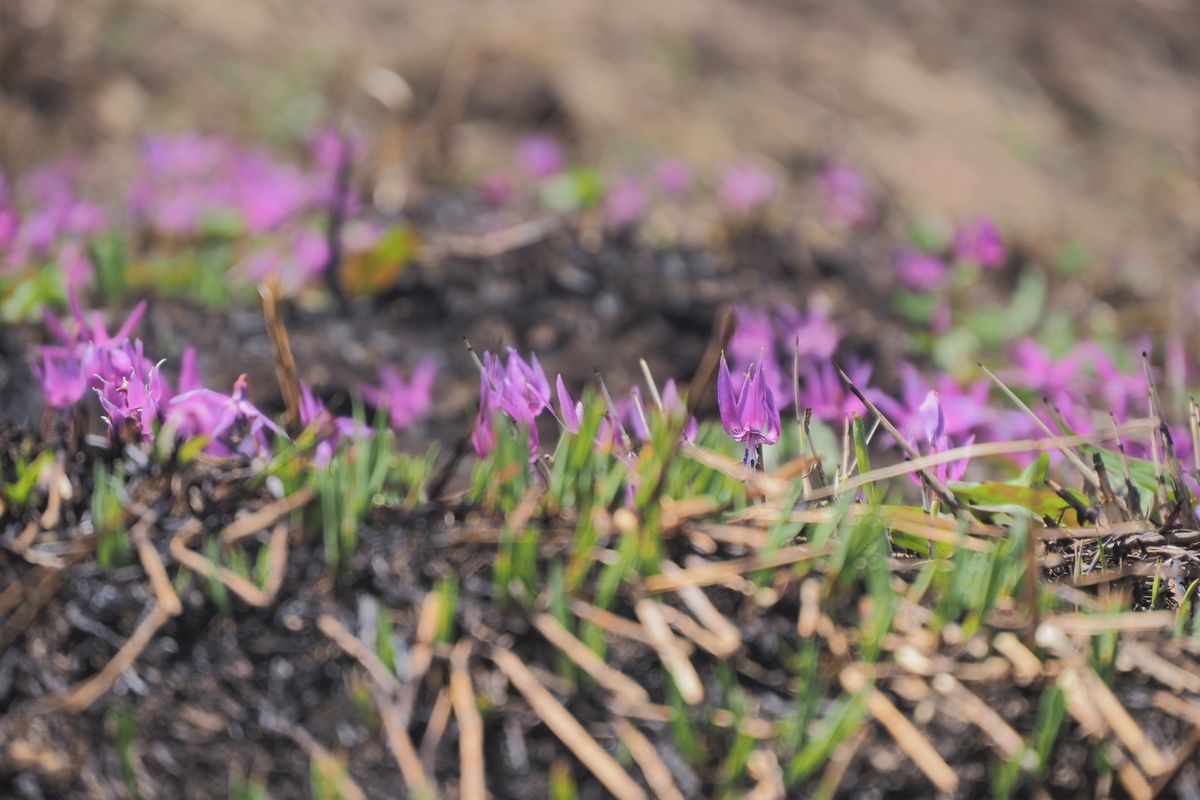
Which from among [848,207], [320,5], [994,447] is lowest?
[848,207]

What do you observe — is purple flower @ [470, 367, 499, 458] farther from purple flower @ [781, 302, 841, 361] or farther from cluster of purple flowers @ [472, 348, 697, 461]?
purple flower @ [781, 302, 841, 361]

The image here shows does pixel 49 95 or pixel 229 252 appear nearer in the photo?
pixel 229 252

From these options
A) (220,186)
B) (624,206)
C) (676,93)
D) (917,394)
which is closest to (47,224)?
(220,186)

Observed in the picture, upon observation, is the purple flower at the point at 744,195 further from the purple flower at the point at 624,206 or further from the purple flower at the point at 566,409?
the purple flower at the point at 566,409

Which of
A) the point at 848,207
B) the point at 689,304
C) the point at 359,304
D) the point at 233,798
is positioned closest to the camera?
the point at 233,798

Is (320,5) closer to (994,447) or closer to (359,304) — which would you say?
(359,304)

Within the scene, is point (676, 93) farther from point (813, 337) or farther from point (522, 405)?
point (522, 405)

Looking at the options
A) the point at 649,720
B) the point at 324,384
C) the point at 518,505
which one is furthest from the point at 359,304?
the point at 649,720
